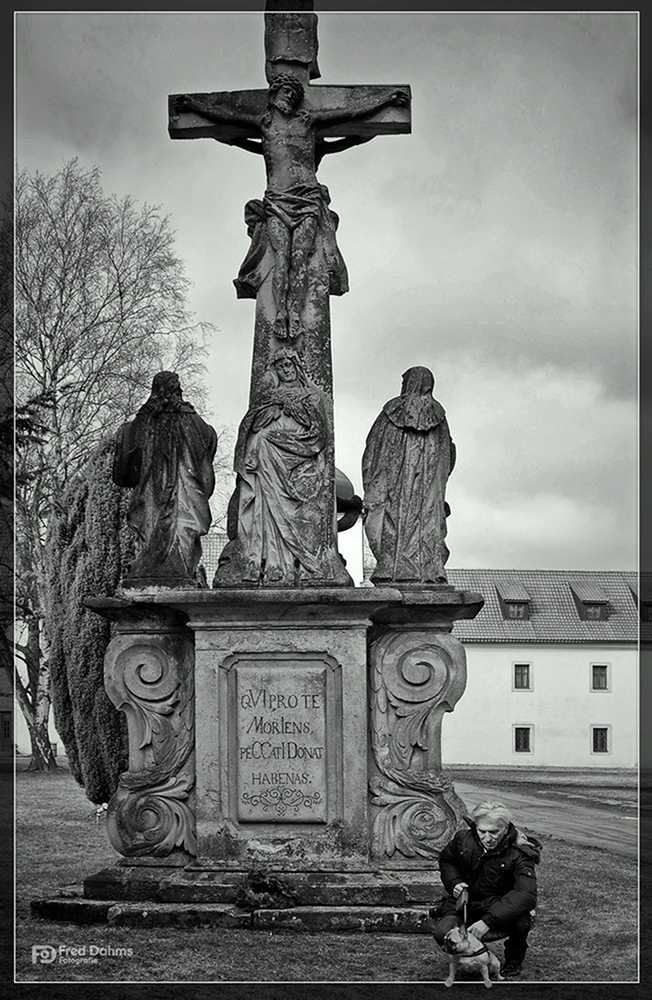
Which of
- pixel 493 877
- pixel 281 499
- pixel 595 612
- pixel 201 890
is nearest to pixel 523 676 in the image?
pixel 595 612

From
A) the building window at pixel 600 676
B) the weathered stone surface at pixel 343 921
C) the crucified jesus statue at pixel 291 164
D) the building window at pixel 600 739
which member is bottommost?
the building window at pixel 600 739

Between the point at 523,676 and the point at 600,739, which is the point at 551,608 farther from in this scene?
the point at 600,739

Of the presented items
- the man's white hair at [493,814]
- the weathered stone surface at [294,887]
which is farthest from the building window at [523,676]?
the man's white hair at [493,814]

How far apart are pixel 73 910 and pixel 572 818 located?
12146mm

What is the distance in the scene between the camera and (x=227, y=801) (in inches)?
384

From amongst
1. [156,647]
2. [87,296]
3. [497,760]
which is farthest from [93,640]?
[497,760]

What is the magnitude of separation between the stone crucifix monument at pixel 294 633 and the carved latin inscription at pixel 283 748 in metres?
0.01

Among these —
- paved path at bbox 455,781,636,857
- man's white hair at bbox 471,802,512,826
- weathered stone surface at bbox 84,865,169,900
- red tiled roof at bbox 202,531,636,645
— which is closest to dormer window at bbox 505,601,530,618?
red tiled roof at bbox 202,531,636,645

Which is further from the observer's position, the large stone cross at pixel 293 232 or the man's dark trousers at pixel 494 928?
the large stone cross at pixel 293 232

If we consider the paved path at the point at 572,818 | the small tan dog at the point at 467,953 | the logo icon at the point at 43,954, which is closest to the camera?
the small tan dog at the point at 467,953

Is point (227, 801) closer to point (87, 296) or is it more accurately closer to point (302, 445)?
point (302, 445)

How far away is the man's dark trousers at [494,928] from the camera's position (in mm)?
7602

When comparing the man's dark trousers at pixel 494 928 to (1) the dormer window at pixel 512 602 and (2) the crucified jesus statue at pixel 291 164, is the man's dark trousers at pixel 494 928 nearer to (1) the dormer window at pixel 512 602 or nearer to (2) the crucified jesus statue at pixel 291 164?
(2) the crucified jesus statue at pixel 291 164

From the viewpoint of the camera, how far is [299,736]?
9.75 m
